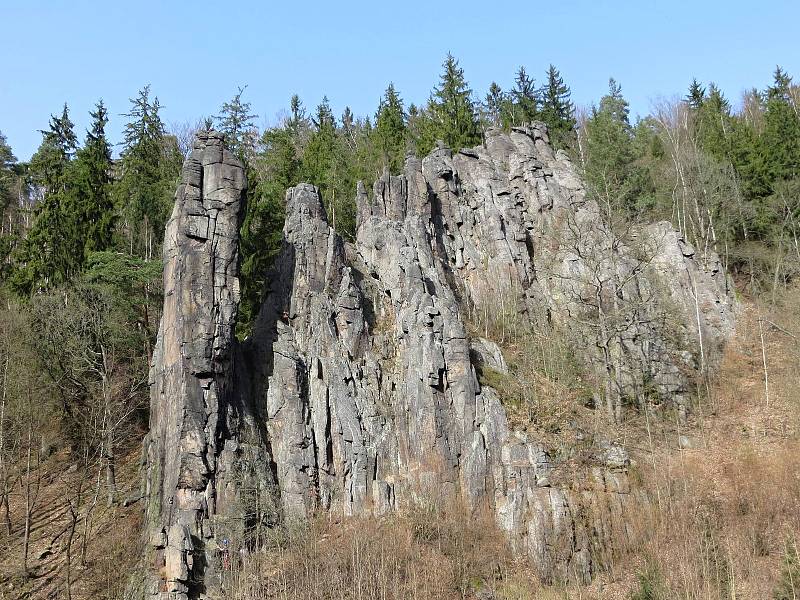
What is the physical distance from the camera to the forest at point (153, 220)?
26.4 m

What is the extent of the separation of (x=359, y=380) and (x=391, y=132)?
24.5 metres

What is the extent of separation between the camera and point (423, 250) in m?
29.5

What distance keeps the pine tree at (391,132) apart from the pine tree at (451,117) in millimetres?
1662

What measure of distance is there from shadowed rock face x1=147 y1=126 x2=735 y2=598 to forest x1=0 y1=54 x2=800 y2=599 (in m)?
2.78

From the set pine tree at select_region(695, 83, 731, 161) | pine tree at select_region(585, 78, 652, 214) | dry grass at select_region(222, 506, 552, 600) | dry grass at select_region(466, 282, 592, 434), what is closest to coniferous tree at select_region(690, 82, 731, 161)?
pine tree at select_region(695, 83, 731, 161)

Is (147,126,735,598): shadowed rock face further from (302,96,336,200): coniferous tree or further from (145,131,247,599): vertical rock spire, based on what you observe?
(302,96,336,200): coniferous tree

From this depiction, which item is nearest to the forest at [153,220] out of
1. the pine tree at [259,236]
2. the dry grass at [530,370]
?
the pine tree at [259,236]

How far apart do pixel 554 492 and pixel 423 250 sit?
11633 mm

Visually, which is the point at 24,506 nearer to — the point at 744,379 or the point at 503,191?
the point at 503,191

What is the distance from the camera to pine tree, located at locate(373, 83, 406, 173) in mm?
40344

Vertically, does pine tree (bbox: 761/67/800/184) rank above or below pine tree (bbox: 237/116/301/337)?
above

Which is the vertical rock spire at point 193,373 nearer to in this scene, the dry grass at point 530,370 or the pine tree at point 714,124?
the dry grass at point 530,370

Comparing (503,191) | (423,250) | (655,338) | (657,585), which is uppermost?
(503,191)

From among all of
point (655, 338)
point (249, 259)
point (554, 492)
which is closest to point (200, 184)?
point (249, 259)
